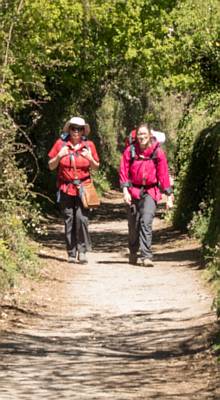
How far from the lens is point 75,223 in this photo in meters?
15.4

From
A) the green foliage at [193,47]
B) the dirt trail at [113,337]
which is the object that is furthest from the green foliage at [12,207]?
the green foliage at [193,47]

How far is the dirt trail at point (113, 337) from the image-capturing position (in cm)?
759

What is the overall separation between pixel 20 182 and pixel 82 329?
11.3ft

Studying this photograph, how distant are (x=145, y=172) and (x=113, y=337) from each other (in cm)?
555

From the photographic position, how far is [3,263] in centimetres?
1175

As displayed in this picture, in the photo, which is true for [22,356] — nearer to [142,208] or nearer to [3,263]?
[3,263]

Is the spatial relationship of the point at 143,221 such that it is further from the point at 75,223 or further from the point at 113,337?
the point at 113,337

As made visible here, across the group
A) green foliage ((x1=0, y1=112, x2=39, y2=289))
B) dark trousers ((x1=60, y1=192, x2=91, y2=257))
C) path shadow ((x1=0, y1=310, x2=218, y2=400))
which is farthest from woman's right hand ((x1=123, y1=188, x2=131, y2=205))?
path shadow ((x1=0, y1=310, x2=218, y2=400))

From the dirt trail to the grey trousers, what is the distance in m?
0.31

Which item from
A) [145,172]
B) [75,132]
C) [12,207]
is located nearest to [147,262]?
[145,172]

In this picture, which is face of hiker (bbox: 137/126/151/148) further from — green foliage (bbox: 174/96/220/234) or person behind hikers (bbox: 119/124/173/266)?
green foliage (bbox: 174/96/220/234)

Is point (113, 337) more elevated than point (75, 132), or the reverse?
point (75, 132)

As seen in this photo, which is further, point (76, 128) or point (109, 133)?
point (109, 133)

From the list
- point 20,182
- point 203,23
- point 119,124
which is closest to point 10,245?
point 20,182
